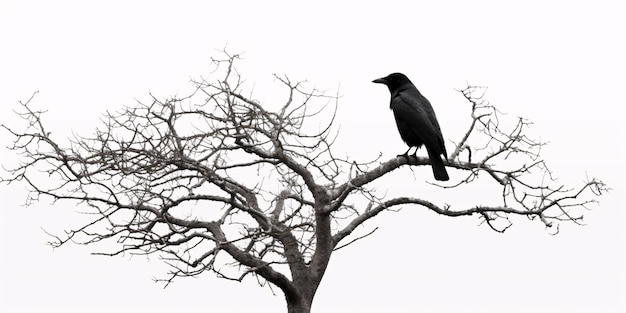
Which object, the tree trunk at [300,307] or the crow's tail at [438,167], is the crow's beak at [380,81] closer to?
the crow's tail at [438,167]

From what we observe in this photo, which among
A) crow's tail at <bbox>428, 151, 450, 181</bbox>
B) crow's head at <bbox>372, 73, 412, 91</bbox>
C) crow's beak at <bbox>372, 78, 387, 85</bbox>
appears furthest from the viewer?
crow's beak at <bbox>372, 78, 387, 85</bbox>

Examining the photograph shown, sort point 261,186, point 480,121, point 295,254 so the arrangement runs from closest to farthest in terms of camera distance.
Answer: point 261,186, point 480,121, point 295,254

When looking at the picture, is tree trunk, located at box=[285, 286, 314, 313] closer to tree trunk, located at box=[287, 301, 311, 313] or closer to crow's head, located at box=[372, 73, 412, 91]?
tree trunk, located at box=[287, 301, 311, 313]

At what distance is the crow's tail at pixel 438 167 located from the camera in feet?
30.0

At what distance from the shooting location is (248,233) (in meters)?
8.87

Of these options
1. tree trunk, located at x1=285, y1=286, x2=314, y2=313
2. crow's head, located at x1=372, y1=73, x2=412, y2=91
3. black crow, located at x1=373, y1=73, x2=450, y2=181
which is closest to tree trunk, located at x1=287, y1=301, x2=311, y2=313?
tree trunk, located at x1=285, y1=286, x2=314, y2=313

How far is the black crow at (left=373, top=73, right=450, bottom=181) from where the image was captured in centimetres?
924

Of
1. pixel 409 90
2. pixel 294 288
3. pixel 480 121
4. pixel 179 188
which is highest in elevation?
pixel 409 90

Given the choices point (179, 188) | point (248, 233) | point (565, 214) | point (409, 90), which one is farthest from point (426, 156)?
point (179, 188)

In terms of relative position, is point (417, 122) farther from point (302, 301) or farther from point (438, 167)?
point (302, 301)

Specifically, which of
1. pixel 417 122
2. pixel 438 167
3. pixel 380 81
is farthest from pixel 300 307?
pixel 380 81

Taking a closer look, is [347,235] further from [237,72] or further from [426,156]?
[237,72]

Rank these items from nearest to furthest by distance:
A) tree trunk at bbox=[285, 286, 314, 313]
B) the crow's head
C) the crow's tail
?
1. the crow's tail
2. tree trunk at bbox=[285, 286, 314, 313]
3. the crow's head

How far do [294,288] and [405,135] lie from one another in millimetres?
2264
